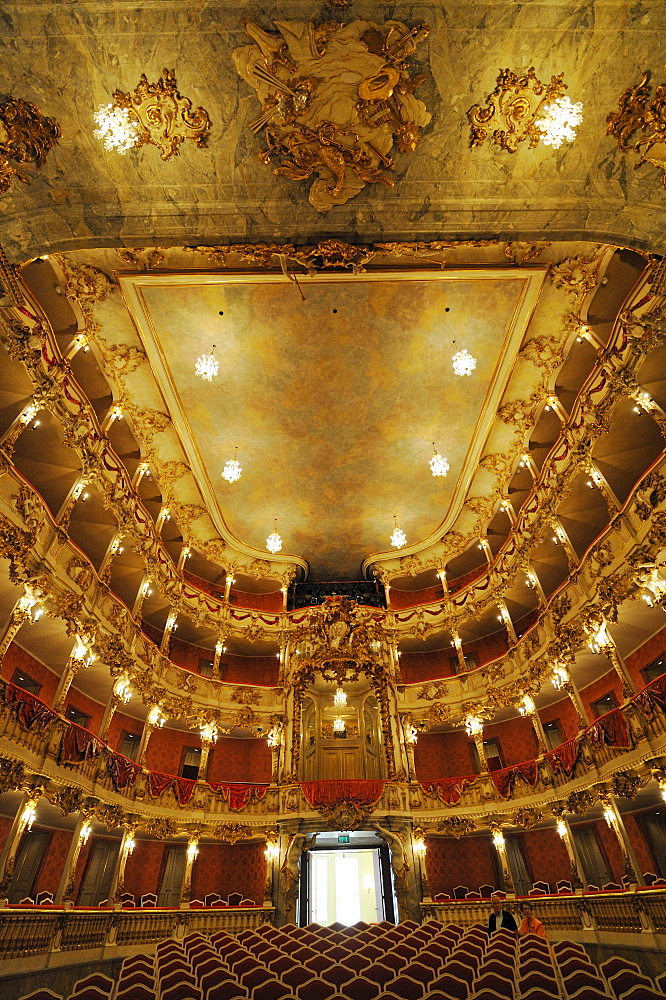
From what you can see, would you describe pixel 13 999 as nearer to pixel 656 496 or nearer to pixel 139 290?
pixel 139 290

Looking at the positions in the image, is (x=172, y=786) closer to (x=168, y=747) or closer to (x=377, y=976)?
(x=168, y=747)

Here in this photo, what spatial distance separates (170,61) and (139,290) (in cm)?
765

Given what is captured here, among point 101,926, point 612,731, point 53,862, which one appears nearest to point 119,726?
point 53,862

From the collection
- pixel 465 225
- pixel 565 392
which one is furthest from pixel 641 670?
pixel 465 225

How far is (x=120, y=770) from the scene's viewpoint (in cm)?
1302

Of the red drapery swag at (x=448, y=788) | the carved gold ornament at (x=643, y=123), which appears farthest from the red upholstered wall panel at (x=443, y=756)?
the carved gold ornament at (x=643, y=123)

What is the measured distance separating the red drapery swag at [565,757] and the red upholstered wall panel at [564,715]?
249 centimetres

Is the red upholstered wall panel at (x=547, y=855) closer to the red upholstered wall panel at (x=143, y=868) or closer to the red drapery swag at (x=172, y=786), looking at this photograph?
the red drapery swag at (x=172, y=786)

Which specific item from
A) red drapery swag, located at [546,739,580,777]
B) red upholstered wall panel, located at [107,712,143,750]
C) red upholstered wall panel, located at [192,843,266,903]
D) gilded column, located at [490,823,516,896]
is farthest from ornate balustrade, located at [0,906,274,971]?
red drapery swag, located at [546,739,580,777]

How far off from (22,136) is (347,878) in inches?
866

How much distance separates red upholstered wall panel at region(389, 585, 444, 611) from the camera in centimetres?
2177

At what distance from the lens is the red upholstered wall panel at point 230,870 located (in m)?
15.6

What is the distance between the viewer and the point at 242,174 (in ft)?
18.3

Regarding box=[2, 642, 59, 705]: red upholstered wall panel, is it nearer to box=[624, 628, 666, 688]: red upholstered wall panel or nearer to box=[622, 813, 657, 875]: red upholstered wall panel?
box=[622, 813, 657, 875]: red upholstered wall panel
